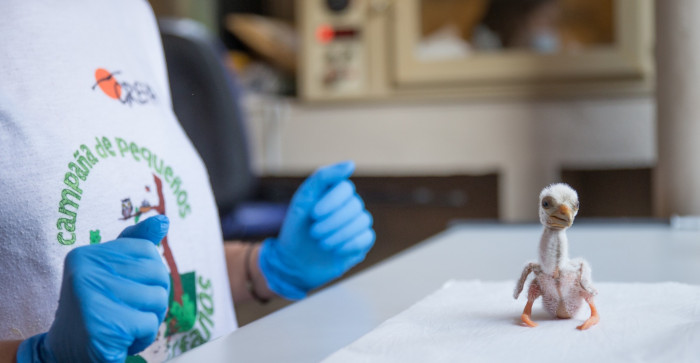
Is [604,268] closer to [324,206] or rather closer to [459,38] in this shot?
[324,206]

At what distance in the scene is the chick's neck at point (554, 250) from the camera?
40cm

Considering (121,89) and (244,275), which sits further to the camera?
(244,275)

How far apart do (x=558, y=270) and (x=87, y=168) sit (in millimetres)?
409

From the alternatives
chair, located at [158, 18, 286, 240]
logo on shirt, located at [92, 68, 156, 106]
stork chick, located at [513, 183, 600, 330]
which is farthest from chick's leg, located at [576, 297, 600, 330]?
chair, located at [158, 18, 286, 240]

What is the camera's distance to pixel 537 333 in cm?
41

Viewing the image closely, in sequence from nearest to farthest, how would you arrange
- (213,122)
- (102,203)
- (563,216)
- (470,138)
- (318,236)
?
1. (563,216)
2. (102,203)
3. (318,236)
4. (213,122)
5. (470,138)

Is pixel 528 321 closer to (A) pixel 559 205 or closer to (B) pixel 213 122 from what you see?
(A) pixel 559 205

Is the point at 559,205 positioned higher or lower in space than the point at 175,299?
higher

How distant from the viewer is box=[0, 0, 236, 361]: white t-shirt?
56cm

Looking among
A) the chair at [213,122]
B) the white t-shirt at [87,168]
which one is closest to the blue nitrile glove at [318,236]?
the white t-shirt at [87,168]

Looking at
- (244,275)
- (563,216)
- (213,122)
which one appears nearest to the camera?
(563,216)

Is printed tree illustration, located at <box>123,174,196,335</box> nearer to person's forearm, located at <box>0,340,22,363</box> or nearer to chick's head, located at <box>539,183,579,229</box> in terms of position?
person's forearm, located at <box>0,340,22,363</box>

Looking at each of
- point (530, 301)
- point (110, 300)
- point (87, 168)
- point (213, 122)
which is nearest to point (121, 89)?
point (87, 168)

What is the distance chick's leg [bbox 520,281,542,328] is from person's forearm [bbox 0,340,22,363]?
0.33m
